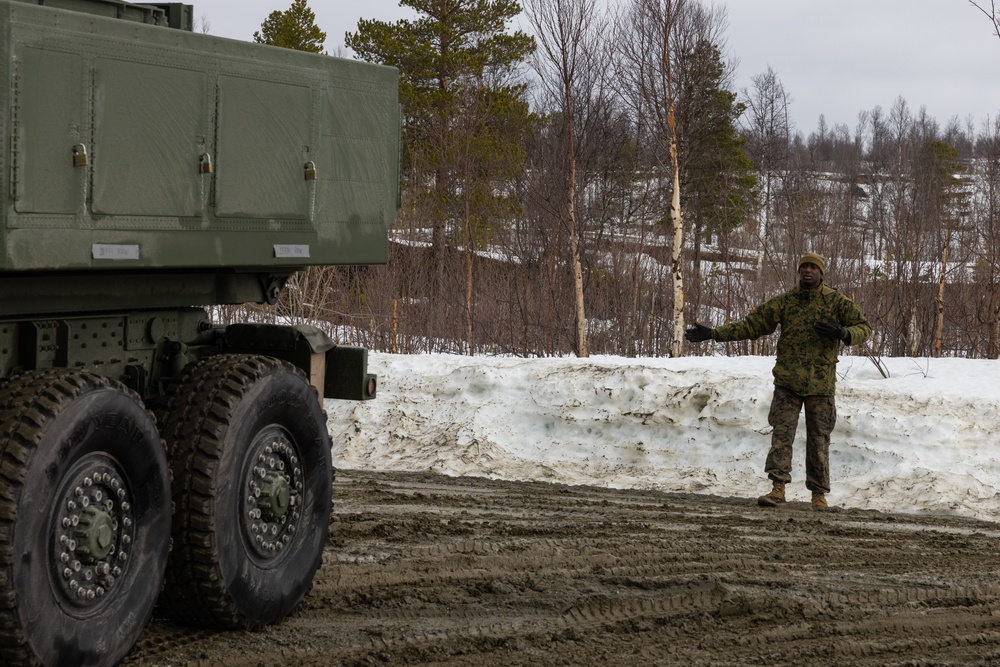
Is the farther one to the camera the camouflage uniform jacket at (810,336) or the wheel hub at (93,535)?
the camouflage uniform jacket at (810,336)

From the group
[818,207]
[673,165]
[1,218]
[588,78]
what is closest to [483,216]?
[588,78]

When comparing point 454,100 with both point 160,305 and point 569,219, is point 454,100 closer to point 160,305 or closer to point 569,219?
point 569,219

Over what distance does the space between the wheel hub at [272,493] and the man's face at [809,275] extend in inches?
214

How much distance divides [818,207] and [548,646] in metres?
35.9

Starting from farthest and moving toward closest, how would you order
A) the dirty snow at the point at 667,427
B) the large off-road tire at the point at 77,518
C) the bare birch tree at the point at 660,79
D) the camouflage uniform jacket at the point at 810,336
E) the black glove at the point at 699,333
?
1. the bare birch tree at the point at 660,79
2. the dirty snow at the point at 667,427
3. the black glove at the point at 699,333
4. the camouflage uniform jacket at the point at 810,336
5. the large off-road tire at the point at 77,518

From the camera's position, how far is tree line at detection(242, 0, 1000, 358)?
854 inches

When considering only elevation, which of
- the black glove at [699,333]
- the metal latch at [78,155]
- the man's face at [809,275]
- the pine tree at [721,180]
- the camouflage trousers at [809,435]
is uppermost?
the pine tree at [721,180]

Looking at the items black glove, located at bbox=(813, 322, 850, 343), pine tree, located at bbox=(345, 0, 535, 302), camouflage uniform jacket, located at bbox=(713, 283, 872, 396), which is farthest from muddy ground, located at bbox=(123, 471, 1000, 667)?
pine tree, located at bbox=(345, 0, 535, 302)

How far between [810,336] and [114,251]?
664 cm

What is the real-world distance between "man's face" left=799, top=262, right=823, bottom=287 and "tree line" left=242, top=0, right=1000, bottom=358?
30.6 feet

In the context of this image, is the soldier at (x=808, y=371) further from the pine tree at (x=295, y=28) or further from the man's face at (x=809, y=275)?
the pine tree at (x=295, y=28)

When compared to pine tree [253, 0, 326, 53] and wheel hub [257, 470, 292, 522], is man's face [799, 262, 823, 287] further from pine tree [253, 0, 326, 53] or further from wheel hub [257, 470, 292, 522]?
pine tree [253, 0, 326, 53]

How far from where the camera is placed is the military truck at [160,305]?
166 inches

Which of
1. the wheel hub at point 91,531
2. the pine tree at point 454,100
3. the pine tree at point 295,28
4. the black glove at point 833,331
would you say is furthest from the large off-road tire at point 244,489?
the pine tree at point 295,28
